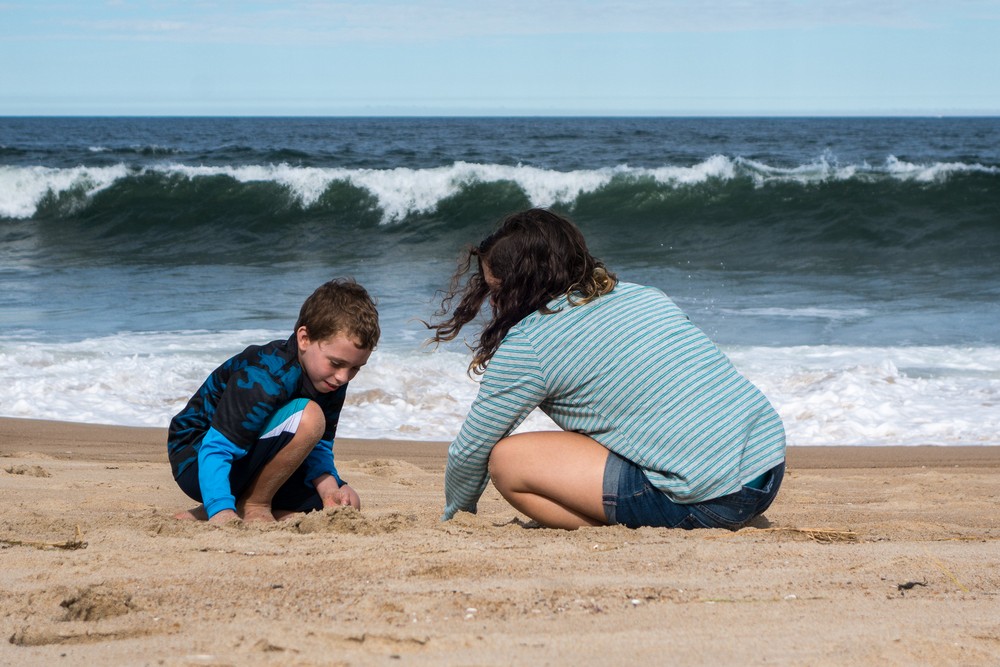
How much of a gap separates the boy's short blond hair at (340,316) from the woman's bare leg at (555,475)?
0.53 meters

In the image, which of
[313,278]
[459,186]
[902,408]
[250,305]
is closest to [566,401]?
[902,408]

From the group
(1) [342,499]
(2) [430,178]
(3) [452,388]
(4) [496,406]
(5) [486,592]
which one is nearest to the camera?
(5) [486,592]

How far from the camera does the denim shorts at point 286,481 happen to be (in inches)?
118

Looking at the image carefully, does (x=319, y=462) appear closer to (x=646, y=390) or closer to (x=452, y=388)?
(x=646, y=390)

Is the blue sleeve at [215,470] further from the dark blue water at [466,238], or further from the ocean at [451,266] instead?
the dark blue water at [466,238]

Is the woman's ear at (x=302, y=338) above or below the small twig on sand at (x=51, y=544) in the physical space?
above

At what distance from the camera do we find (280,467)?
122 inches

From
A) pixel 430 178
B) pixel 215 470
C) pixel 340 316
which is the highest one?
pixel 430 178

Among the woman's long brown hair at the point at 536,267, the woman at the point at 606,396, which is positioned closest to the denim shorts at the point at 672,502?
the woman at the point at 606,396

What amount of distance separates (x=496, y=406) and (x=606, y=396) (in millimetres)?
291

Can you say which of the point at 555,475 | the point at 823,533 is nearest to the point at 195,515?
the point at 555,475

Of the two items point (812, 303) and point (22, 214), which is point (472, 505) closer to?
point (812, 303)

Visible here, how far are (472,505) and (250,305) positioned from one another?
675cm

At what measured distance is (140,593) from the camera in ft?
7.02
